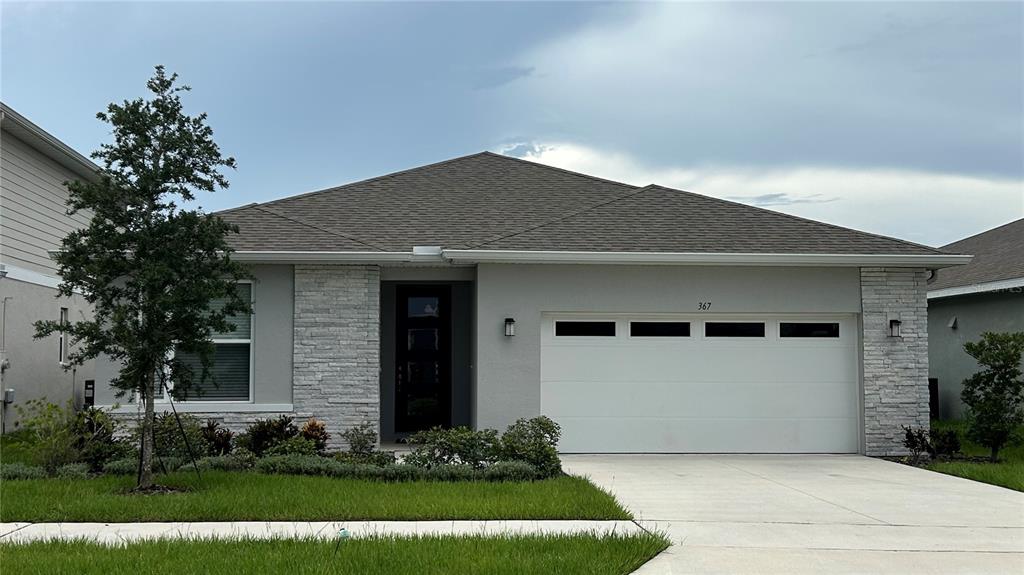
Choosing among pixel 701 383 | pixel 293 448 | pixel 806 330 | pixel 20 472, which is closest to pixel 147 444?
pixel 20 472

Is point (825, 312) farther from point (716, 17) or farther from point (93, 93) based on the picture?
point (93, 93)

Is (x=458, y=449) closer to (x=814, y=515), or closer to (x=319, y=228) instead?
(x=814, y=515)

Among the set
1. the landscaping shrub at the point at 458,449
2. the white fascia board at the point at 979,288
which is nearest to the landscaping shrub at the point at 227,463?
→ the landscaping shrub at the point at 458,449

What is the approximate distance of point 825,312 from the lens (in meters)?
14.3

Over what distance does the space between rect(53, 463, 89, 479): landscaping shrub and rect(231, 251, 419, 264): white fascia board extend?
357cm

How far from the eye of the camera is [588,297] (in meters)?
14.0

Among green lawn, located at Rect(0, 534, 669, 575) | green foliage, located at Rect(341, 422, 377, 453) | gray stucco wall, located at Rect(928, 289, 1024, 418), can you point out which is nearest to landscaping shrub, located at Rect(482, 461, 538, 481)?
green foliage, located at Rect(341, 422, 377, 453)

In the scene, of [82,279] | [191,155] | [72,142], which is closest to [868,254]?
[191,155]

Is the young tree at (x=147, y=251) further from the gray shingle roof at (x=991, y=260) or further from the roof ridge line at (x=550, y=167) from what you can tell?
the gray shingle roof at (x=991, y=260)

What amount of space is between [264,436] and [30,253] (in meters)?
9.38

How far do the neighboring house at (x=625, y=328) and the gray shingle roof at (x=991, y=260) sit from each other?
4952 millimetres

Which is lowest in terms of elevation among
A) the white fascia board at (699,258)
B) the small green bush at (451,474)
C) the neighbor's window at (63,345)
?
the small green bush at (451,474)

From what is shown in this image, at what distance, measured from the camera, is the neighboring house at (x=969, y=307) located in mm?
18125

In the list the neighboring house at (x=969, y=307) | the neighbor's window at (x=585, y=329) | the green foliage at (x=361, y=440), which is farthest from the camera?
the neighboring house at (x=969, y=307)
